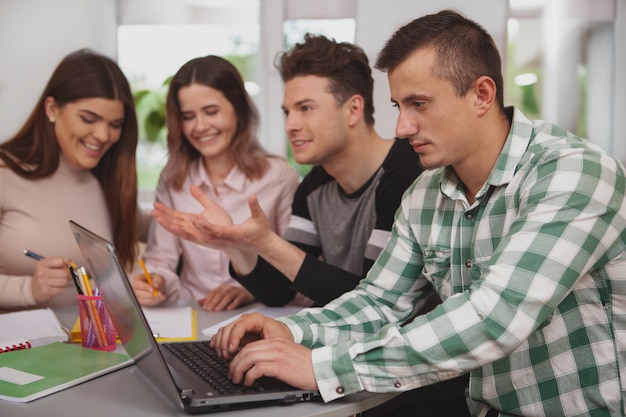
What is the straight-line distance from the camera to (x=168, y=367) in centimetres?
104

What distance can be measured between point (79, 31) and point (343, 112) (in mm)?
2304

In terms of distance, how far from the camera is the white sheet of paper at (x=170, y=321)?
1.53m

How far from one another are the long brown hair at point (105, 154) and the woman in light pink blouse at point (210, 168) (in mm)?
112

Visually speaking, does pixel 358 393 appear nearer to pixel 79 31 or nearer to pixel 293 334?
pixel 293 334

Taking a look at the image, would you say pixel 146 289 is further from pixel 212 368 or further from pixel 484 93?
pixel 484 93

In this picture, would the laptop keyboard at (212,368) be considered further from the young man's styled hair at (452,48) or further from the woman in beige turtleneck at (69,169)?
the woman in beige turtleneck at (69,169)

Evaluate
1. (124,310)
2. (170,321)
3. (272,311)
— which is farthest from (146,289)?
(124,310)

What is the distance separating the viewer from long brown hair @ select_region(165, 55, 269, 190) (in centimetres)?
233

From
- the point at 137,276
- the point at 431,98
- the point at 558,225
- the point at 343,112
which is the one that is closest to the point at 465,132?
the point at 431,98

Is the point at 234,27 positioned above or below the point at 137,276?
above

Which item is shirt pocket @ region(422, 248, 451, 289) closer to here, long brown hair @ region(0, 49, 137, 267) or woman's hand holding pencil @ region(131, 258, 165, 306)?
woman's hand holding pencil @ region(131, 258, 165, 306)

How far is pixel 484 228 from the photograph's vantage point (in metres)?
1.27

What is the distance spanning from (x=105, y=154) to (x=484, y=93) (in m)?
1.51

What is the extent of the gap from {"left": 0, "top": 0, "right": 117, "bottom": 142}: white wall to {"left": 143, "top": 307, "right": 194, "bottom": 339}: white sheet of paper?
7.85 feet
